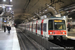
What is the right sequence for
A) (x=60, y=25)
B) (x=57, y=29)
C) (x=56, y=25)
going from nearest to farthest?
(x=57, y=29)
(x=56, y=25)
(x=60, y=25)

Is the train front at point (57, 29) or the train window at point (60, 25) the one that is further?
the train window at point (60, 25)

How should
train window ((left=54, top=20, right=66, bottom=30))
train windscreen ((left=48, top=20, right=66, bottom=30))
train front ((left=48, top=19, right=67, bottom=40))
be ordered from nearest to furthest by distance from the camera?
train front ((left=48, top=19, right=67, bottom=40)) → train windscreen ((left=48, top=20, right=66, bottom=30)) → train window ((left=54, top=20, right=66, bottom=30))

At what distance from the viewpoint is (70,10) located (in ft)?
93.1

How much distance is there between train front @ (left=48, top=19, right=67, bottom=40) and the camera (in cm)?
1559

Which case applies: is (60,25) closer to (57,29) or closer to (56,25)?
(56,25)

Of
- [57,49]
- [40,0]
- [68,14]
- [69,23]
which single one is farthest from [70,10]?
[57,49]

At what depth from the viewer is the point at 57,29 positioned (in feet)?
52.1

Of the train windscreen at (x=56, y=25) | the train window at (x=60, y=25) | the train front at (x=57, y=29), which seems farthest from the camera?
the train window at (x=60, y=25)

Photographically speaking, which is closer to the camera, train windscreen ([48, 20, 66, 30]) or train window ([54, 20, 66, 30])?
train windscreen ([48, 20, 66, 30])

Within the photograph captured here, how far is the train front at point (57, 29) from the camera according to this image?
15.6m

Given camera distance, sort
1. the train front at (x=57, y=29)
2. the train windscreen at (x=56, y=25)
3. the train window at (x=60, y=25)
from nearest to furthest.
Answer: the train front at (x=57, y=29) → the train windscreen at (x=56, y=25) → the train window at (x=60, y=25)

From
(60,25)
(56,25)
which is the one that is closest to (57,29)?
(56,25)

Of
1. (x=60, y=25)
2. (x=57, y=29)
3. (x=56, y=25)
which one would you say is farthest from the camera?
(x=60, y=25)

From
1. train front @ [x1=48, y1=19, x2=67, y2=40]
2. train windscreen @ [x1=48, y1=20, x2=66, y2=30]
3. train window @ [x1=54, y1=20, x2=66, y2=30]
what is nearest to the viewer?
train front @ [x1=48, y1=19, x2=67, y2=40]
